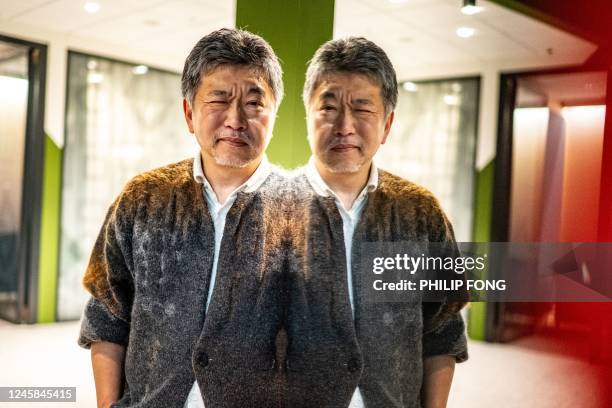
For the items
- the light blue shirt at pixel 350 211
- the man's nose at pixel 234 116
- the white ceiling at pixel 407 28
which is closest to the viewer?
the man's nose at pixel 234 116

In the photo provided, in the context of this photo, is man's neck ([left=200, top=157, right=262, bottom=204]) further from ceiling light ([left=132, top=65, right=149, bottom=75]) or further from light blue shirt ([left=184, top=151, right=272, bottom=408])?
ceiling light ([left=132, top=65, right=149, bottom=75])

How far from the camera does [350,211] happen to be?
163cm

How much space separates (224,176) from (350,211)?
38 cm

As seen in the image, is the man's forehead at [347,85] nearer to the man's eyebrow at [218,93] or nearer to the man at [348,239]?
the man at [348,239]

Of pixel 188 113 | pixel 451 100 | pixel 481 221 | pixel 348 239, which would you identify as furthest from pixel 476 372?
pixel 188 113

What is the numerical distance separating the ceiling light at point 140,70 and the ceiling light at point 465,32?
3.33ft

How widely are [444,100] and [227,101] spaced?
2.27 ft

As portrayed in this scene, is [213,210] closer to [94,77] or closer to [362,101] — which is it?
[362,101]

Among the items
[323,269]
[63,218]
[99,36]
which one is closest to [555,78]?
[323,269]

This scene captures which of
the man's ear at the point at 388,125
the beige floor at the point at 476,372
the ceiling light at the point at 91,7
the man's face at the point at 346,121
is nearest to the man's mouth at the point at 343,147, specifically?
the man's face at the point at 346,121

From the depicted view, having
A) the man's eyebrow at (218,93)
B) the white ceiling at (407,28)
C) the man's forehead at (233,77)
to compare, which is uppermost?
the white ceiling at (407,28)

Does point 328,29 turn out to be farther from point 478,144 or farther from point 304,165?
point 478,144

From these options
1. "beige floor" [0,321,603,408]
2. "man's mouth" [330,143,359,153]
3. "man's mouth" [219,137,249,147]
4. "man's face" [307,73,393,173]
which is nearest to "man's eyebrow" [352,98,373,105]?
"man's face" [307,73,393,173]

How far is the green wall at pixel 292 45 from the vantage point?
1651 mm
